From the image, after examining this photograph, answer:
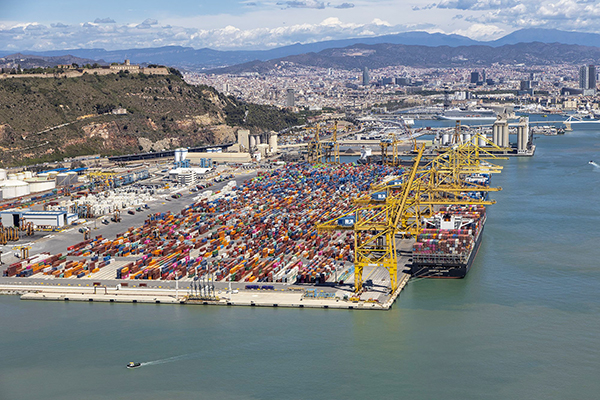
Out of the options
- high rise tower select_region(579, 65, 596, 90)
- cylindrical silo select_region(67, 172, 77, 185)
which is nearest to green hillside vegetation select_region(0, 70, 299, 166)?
cylindrical silo select_region(67, 172, 77, 185)

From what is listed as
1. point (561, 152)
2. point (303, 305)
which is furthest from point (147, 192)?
point (561, 152)

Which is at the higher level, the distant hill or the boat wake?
the distant hill

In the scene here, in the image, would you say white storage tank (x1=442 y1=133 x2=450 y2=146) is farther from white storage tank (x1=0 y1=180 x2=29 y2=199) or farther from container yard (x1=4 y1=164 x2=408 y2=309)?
white storage tank (x1=0 y1=180 x2=29 y2=199)

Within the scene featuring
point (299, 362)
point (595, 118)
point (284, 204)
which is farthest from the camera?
point (595, 118)

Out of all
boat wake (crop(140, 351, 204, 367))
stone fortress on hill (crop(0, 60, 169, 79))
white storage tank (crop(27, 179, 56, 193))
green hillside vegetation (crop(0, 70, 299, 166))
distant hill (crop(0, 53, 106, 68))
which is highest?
distant hill (crop(0, 53, 106, 68))

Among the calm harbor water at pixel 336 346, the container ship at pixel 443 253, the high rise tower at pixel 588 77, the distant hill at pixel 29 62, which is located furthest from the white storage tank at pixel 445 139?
the high rise tower at pixel 588 77

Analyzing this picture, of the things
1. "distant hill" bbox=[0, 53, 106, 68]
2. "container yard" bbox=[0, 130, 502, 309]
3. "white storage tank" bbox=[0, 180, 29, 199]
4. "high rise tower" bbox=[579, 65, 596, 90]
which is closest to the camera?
"container yard" bbox=[0, 130, 502, 309]

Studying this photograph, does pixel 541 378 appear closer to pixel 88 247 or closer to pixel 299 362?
pixel 299 362

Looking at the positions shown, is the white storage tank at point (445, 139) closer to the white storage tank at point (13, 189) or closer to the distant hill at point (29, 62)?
the white storage tank at point (13, 189)
